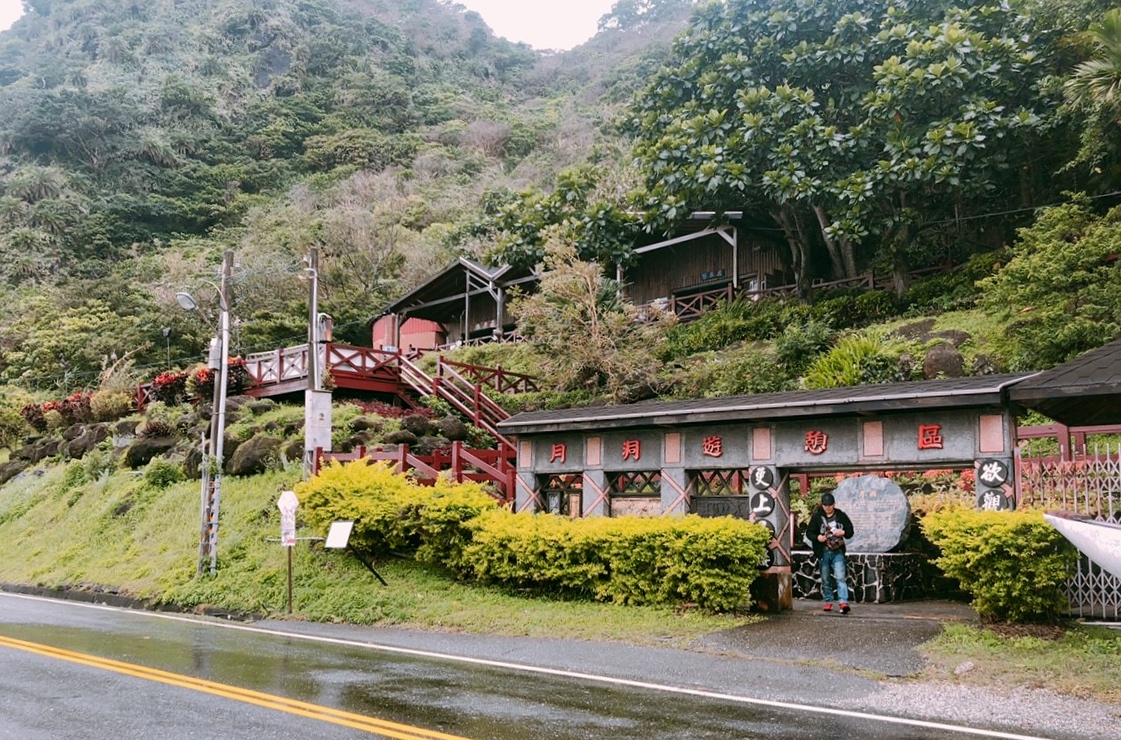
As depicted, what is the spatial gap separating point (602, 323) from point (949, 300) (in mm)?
10416

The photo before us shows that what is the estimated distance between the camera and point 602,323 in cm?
2789

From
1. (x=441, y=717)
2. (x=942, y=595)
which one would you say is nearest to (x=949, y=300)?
(x=942, y=595)

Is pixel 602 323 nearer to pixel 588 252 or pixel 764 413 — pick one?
pixel 588 252

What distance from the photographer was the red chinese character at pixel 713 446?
46.5 ft

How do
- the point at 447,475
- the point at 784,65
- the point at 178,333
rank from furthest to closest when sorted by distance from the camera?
the point at 178,333
the point at 784,65
the point at 447,475

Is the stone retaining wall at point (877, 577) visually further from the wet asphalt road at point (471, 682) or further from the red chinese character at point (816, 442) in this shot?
the red chinese character at point (816, 442)

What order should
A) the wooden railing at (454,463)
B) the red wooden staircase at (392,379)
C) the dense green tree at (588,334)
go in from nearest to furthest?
1. the wooden railing at (454,463)
2. the red wooden staircase at (392,379)
3. the dense green tree at (588,334)

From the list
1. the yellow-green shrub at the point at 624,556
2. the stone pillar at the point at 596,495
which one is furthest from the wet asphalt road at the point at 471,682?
the stone pillar at the point at 596,495

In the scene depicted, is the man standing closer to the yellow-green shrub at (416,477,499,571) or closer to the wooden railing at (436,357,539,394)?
the yellow-green shrub at (416,477,499,571)

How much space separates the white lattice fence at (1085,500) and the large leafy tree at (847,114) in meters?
17.0

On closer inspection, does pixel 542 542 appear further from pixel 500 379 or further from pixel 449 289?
pixel 449 289

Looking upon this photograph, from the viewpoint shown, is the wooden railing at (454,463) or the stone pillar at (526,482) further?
the wooden railing at (454,463)

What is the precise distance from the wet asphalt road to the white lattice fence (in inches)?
66.2

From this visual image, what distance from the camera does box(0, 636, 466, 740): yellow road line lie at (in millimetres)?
6844
